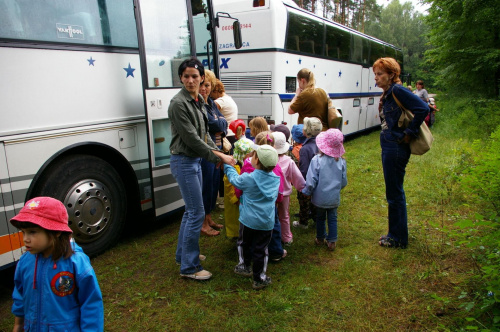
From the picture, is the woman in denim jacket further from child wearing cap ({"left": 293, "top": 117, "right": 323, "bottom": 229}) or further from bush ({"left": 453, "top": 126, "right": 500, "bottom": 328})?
child wearing cap ({"left": 293, "top": 117, "right": 323, "bottom": 229})

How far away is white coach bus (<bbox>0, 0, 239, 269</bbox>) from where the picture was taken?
10.6 feet

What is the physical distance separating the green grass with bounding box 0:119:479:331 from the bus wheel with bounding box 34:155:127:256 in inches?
11.9

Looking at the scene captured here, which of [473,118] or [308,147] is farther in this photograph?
[473,118]

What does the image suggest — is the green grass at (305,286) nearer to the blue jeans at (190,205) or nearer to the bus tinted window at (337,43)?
the blue jeans at (190,205)

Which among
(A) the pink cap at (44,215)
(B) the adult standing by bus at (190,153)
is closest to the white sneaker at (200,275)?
(B) the adult standing by bus at (190,153)

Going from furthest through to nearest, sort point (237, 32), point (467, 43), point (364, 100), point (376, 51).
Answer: point (376, 51)
point (364, 100)
point (467, 43)
point (237, 32)

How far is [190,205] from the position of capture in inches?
139

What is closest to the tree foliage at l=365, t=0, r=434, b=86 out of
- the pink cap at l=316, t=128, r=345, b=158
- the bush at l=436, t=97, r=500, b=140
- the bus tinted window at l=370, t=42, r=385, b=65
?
the bus tinted window at l=370, t=42, r=385, b=65

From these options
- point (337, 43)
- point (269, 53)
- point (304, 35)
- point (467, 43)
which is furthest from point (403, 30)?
point (269, 53)

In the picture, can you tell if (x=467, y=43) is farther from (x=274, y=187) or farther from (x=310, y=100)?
(x=274, y=187)

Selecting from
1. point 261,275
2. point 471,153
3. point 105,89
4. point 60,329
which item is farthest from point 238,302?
point 471,153

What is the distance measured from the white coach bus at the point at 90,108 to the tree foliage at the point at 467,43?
963 centimetres

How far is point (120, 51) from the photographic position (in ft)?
13.7

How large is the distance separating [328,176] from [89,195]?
2.67 m
